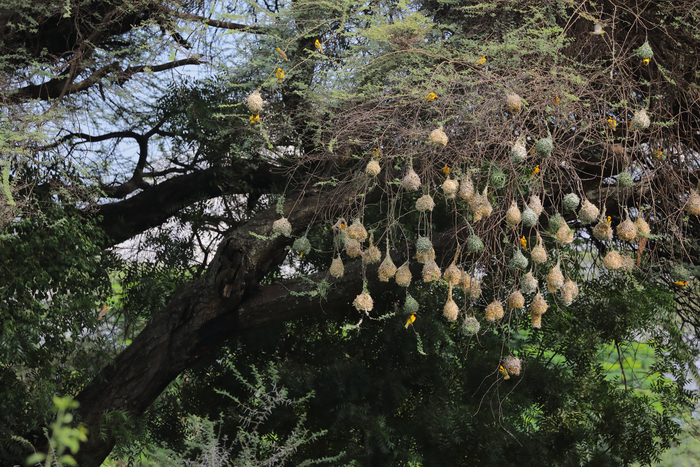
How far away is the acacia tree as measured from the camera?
2244 millimetres

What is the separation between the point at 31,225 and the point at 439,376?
2.39 metres

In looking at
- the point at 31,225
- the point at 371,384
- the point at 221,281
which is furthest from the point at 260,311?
the point at 31,225

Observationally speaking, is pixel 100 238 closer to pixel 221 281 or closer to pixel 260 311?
pixel 221 281

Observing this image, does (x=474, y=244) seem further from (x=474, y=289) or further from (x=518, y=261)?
(x=474, y=289)

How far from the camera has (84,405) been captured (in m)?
3.24

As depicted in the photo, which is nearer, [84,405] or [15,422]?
[15,422]

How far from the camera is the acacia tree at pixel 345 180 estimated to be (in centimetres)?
224

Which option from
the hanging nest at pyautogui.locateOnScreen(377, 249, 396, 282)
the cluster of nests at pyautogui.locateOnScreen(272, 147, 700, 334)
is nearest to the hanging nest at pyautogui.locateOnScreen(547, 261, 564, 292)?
the cluster of nests at pyautogui.locateOnScreen(272, 147, 700, 334)

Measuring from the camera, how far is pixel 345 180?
268 cm

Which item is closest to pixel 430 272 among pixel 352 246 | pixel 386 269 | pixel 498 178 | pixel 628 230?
pixel 386 269

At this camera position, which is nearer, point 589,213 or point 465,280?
point 589,213

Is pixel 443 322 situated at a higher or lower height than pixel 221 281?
lower

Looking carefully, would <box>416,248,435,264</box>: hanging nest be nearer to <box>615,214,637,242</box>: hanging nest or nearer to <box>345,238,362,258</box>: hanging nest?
<box>345,238,362,258</box>: hanging nest

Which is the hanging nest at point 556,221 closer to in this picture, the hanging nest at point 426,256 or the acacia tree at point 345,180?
the acacia tree at point 345,180
